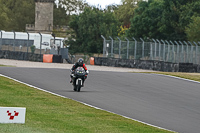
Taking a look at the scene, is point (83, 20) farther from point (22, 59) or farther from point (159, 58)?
point (159, 58)

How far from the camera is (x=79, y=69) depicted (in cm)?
2056

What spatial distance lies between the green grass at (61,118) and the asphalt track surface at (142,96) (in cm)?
85

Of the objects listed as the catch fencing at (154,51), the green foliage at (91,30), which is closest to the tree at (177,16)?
the green foliage at (91,30)

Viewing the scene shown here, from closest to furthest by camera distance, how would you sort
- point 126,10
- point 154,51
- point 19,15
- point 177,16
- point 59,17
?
point 154,51, point 177,16, point 126,10, point 19,15, point 59,17

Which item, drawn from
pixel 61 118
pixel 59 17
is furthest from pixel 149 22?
pixel 59 17

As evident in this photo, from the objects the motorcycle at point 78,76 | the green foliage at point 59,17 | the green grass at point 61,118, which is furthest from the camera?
the green foliage at point 59,17

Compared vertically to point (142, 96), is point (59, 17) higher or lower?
higher

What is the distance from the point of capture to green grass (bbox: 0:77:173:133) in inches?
442

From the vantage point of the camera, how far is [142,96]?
66.5ft

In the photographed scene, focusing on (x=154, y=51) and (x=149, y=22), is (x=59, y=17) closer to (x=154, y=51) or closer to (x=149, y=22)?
(x=149, y=22)

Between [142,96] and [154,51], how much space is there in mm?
25096

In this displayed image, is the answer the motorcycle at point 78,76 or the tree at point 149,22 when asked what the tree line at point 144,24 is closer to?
the tree at point 149,22

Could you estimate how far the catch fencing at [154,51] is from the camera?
144ft

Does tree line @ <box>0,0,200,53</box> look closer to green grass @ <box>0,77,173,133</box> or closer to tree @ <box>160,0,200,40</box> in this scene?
tree @ <box>160,0,200,40</box>
